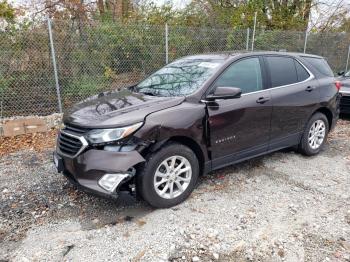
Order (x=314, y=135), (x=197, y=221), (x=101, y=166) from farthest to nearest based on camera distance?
(x=314, y=135), (x=197, y=221), (x=101, y=166)

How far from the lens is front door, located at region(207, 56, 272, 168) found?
3.63 meters

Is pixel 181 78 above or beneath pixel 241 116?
above

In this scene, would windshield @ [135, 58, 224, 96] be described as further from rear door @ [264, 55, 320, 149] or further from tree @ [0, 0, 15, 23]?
tree @ [0, 0, 15, 23]

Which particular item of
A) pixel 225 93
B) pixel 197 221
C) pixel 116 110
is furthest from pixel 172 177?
pixel 225 93

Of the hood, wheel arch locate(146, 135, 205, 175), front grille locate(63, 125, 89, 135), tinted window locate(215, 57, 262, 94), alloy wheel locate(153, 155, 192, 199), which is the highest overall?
tinted window locate(215, 57, 262, 94)

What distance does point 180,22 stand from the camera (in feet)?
31.1

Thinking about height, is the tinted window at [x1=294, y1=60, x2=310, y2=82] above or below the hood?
above

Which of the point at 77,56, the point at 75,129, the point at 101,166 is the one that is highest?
the point at 77,56

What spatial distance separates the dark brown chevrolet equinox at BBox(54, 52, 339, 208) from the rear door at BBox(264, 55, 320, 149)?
1 centimetres

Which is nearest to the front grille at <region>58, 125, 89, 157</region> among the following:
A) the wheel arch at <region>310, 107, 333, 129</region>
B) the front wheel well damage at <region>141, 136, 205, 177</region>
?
the front wheel well damage at <region>141, 136, 205, 177</region>

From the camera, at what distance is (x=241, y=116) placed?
3.82 m

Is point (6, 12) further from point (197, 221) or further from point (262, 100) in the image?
point (197, 221)

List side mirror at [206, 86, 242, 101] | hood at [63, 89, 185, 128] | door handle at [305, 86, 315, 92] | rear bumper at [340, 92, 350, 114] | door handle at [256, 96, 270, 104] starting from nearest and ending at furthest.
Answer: hood at [63, 89, 185, 128], side mirror at [206, 86, 242, 101], door handle at [256, 96, 270, 104], door handle at [305, 86, 315, 92], rear bumper at [340, 92, 350, 114]

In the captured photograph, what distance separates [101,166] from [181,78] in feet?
5.30
